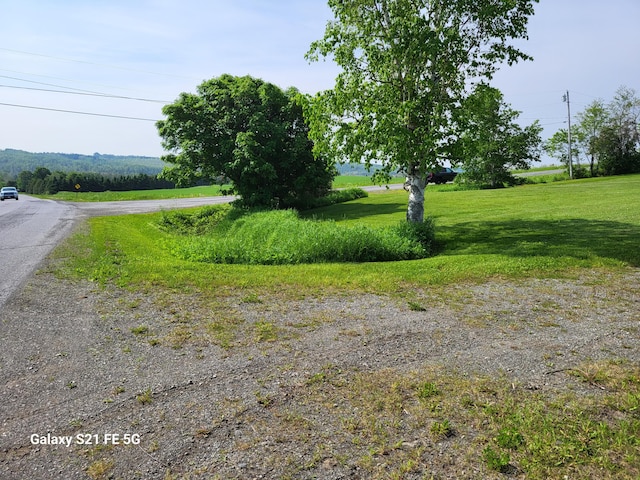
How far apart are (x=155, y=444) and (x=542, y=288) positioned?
7199 millimetres

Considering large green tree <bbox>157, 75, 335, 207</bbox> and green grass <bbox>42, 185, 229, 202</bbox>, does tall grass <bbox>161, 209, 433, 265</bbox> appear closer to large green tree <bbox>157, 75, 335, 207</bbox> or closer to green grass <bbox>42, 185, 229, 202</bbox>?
large green tree <bbox>157, 75, 335, 207</bbox>

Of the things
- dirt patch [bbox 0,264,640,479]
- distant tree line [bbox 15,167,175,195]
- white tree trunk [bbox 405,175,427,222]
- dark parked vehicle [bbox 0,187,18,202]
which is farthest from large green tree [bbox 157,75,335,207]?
distant tree line [bbox 15,167,175,195]

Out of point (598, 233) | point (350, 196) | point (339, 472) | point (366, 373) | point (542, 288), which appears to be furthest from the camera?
point (350, 196)

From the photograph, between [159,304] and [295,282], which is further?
[295,282]

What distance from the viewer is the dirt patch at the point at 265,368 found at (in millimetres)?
3355

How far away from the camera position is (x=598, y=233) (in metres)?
12.9

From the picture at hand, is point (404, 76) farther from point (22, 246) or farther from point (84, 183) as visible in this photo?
point (84, 183)

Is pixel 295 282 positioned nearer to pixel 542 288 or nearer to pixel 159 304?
pixel 159 304

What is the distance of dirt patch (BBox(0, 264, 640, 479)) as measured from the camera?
3.36 m

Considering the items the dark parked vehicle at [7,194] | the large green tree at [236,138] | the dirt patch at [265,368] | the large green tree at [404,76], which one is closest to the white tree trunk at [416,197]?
the large green tree at [404,76]

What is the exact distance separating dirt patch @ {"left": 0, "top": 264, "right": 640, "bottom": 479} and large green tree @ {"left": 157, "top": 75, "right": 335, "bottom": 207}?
1720 centimetres

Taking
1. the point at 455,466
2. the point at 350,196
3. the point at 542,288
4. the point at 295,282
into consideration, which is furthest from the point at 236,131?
the point at 455,466

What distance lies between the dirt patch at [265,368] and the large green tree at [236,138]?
17201 mm

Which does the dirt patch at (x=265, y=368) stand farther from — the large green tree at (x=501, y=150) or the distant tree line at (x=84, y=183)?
the distant tree line at (x=84, y=183)
